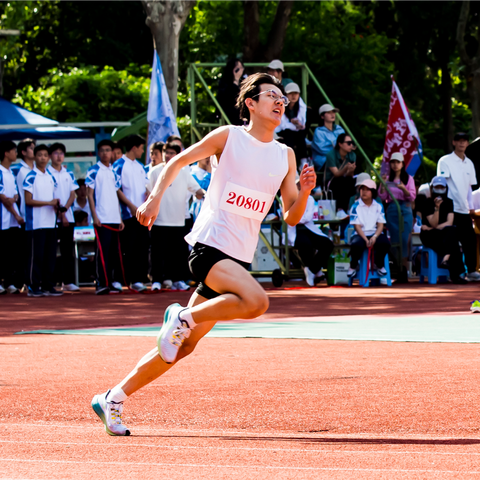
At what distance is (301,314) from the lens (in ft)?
40.9

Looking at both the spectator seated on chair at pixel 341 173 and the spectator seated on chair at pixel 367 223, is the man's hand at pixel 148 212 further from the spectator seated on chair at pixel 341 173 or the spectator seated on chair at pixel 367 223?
the spectator seated on chair at pixel 341 173

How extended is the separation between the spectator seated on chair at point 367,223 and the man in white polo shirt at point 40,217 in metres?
4.86

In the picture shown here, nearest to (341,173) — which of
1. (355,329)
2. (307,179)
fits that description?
(355,329)

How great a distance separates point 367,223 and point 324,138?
207cm

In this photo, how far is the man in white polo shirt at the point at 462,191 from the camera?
57.2 ft

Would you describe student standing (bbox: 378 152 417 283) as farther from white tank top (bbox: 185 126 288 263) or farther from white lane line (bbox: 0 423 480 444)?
white lane line (bbox: 0 423 480 444)

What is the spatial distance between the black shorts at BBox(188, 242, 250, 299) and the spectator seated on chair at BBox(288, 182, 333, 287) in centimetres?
1134

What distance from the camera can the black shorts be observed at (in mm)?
5621

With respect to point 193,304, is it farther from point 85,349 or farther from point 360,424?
point 85,349

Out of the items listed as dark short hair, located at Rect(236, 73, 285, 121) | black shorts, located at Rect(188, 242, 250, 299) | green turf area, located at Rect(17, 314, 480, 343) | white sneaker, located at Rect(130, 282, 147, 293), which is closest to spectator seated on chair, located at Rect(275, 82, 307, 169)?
white sneaker, located at Rect(130, 282, 147, 293)

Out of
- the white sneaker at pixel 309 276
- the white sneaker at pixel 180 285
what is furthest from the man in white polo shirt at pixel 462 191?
the white sneaker at pixel 180 285

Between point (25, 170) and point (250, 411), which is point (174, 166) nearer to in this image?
point (250, 411)

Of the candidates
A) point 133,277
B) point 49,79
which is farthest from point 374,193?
point 49,79

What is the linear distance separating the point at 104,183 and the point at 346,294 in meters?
4.01
